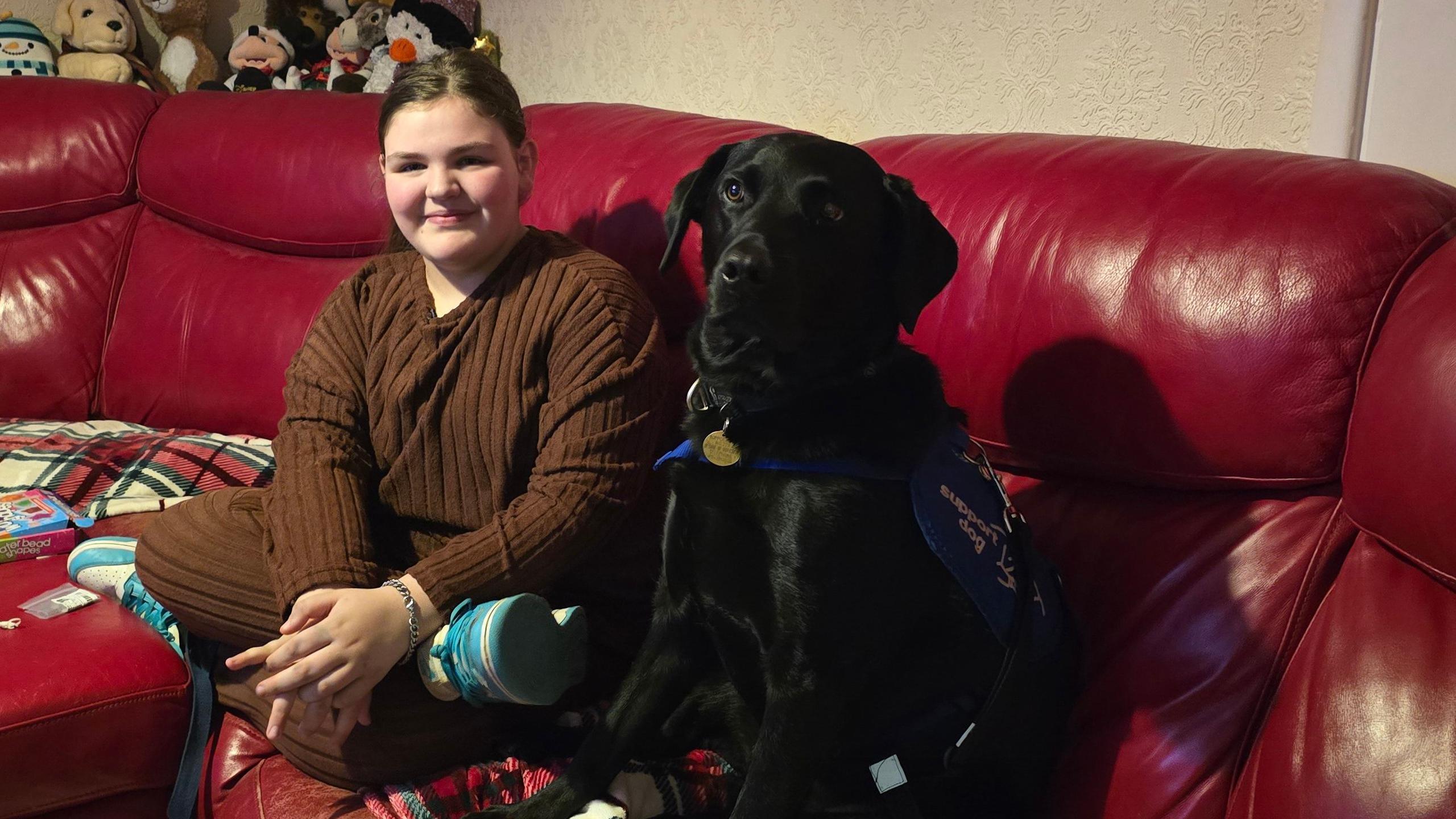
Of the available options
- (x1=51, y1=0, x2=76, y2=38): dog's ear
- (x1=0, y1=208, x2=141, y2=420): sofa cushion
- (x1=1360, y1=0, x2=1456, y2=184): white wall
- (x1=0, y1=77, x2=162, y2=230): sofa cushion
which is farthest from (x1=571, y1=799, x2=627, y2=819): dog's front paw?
(x1=51, y1=0, x2=76, y2=38): dog's ear

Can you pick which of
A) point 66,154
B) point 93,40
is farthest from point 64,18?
point 66,154

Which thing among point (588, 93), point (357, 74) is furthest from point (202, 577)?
point (357, 74)

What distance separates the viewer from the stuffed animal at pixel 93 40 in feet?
10.2

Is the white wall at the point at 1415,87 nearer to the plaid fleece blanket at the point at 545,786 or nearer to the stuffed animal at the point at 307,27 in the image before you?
the plaid fleece blanket at the point at 545,786

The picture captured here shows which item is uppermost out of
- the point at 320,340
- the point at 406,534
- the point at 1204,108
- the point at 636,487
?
the point at 1204,108

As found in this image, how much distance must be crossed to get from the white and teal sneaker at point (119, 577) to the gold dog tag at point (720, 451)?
2.68 feet

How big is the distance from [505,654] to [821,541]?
1.27 ft

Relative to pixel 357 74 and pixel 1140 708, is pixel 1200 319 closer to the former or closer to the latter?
pixel 1140 708

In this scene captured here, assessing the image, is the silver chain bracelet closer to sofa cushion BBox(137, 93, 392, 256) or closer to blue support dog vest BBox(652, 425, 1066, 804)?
blue support dog vest BBox(652, 425, 1066, 804)

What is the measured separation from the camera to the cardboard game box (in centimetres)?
169

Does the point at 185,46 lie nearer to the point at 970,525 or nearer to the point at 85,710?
the point at 85,710

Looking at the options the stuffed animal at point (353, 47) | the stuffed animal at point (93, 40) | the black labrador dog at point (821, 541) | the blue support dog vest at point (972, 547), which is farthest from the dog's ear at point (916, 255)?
the stuffed animal at point (93, 40)

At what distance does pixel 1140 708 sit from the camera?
1133mm

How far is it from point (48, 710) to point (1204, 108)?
179 centimetres
